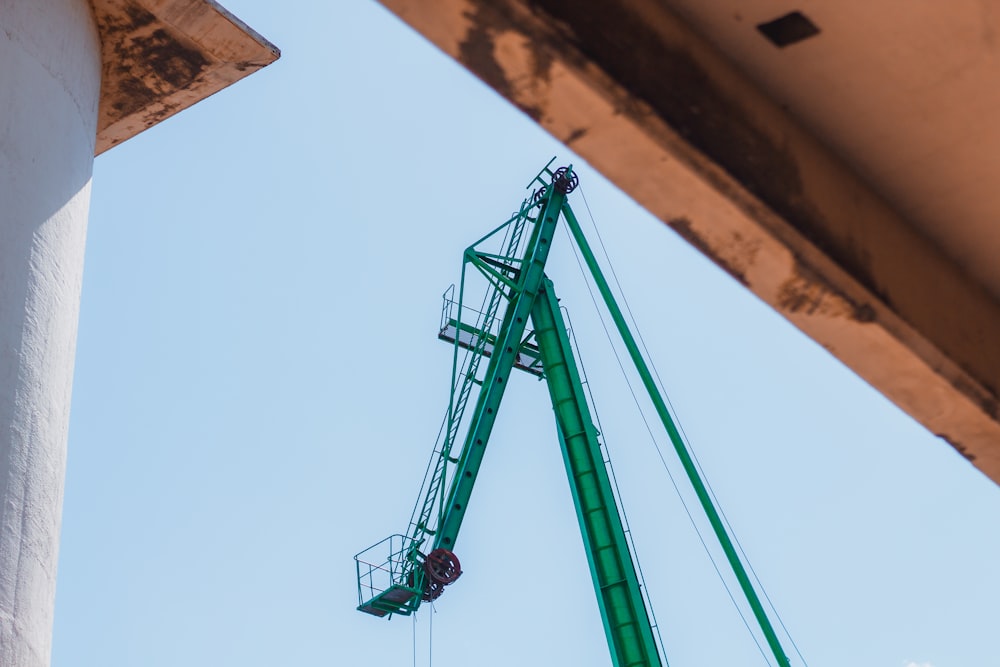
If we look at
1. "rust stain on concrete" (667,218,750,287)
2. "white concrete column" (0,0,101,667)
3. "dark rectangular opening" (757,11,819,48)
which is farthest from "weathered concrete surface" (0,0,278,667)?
"dark rectangular opening" (757,11,819,48)

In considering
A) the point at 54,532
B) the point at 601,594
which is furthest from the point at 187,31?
the point at 601,594

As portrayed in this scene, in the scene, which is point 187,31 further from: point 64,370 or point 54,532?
point 54,532

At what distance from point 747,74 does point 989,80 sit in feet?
2.15

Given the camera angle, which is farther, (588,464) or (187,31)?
(588,464)

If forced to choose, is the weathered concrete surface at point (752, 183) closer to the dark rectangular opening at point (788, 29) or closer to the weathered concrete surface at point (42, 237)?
the dark rectangular opening at point (788, 29)

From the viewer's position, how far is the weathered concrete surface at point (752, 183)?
8.73ft

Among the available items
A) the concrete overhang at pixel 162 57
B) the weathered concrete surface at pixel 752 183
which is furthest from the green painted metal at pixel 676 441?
the weathered concrete surface at pixel 752 183

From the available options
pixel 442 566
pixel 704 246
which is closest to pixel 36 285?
pixel 704 246

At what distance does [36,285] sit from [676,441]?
19.8m

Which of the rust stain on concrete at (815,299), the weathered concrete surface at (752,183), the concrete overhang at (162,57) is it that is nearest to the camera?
the weathered concrete surface at (752,183)

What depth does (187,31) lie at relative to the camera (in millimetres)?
10656

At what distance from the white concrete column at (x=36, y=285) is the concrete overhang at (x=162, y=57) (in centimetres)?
88

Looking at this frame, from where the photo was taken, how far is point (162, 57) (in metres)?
10.8

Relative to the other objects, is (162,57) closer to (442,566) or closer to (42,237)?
(42,237)
